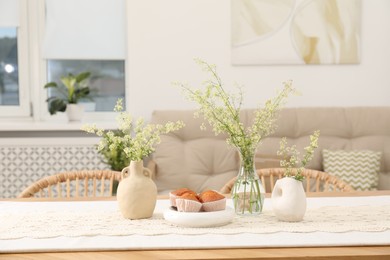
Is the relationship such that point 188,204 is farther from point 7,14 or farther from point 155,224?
point 7,14

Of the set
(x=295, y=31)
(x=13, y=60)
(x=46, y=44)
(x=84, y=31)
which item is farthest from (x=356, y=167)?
(x=13, y=60)

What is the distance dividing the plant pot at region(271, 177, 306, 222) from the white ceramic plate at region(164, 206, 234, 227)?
0.16 metres

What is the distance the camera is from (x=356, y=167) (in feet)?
10.9

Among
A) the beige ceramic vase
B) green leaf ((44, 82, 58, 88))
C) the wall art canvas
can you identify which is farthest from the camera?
green leaf ((44, 82, 58, 88))

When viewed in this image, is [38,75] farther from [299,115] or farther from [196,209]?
[196,209]

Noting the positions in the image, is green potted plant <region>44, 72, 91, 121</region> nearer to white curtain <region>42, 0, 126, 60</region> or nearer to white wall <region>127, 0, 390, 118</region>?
white curtain <region>42, 0, 126, 60</region>

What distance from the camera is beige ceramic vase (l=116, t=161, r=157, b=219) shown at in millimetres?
1628

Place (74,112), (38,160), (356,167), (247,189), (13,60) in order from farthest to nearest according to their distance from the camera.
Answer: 1. (13,60)
2. (74,112)
3. (38,160)
4. (356,167)
5. (247,189)

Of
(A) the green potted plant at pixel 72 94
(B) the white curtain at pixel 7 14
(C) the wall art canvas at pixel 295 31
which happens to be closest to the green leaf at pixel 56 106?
(A) the green potted plant at pixel 72 94

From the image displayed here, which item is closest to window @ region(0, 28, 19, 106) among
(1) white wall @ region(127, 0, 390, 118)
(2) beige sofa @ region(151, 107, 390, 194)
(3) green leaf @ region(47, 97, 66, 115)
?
(3) green leaf @ region(47, 97, 66, 115)

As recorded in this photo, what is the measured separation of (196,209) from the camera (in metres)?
1.56

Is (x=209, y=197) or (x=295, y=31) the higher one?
(x=295, y=31)

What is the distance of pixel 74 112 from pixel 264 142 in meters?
1.34

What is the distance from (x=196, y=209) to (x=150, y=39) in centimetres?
238
